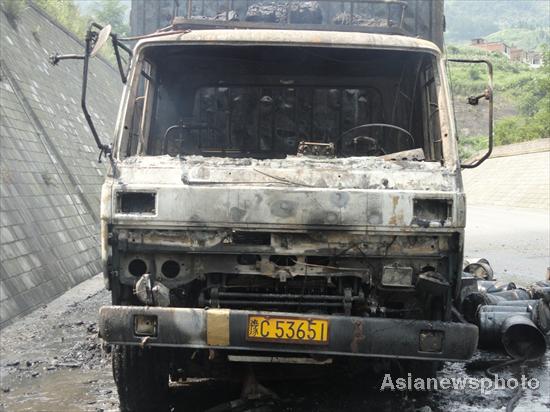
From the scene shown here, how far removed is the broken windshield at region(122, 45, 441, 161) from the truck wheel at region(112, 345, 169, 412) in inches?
66.2

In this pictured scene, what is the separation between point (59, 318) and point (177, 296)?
3694 mm

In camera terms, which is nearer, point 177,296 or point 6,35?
point 177,296

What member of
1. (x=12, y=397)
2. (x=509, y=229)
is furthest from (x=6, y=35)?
(x=509, y=229)

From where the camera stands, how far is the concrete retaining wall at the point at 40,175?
817 centimetres

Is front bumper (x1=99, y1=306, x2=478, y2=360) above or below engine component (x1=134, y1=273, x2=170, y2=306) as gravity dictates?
below

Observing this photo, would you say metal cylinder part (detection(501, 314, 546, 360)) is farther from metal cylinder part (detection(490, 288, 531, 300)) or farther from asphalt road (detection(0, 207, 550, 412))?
metal cylinder part (detection(490, 288, 531, 300))

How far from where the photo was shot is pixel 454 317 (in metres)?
5.31

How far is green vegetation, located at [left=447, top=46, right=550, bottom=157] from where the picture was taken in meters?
46.1

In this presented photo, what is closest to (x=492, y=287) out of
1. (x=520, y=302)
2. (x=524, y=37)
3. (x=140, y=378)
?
(x=520, y=302)

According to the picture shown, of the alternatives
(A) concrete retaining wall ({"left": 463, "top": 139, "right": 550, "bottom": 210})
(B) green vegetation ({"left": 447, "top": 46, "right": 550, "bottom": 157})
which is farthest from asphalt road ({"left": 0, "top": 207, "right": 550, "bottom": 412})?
(B) green vegetation ({"left": 447, "top": 46, "right": 550, "bottom": 157})

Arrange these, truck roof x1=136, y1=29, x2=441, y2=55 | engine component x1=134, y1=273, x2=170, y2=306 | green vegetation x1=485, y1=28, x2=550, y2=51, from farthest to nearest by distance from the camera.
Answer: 1. green vegetation x1=485, y1=28, x2=550, y2=51
2. truck roof x1=136, y1=29, x2=441, y2=55
3. engine component x1=134, y1=273, x2=170, y2=306

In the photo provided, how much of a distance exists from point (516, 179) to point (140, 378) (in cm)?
2987

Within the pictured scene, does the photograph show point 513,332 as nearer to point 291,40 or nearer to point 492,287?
point 492,287

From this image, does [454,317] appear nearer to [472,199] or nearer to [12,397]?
[12,397]
